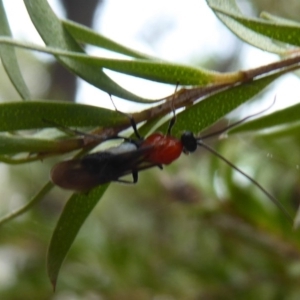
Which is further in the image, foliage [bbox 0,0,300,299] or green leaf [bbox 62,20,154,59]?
green leaf [bbox 62,20,154,59]

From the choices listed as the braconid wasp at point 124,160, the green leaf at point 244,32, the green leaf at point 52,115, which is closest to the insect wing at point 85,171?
the braconid wasp at point 124,160

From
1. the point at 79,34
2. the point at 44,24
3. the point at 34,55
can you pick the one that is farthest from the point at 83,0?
the point at 44,24

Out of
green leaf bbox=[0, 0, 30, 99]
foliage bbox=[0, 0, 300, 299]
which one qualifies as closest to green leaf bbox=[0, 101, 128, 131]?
foliage bbox=[0, 0, 300, 299]

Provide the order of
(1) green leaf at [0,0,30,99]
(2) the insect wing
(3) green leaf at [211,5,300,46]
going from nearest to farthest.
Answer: (3) green leaf at [211,5,300,46] → (1) green leaf at [0,0,30,99] → (2) the insect wing

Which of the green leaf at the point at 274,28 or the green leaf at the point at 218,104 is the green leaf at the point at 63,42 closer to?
the green leaf at the point at 218,104

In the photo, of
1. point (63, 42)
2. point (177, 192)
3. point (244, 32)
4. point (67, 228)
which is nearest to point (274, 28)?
point (244, 32)

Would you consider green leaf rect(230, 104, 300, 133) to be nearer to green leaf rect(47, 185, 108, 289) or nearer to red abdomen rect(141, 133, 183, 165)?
red abdomen rect(141, 133, 183, 165)
